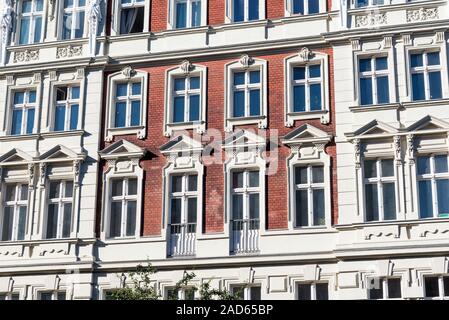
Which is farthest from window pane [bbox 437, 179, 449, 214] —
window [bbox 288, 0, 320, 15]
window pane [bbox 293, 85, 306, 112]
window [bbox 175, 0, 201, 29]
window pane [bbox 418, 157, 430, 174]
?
window [bbox 175, 0, 201, 29]

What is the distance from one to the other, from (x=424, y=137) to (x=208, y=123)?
635cm

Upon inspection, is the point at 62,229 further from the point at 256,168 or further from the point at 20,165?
the point at 256,168

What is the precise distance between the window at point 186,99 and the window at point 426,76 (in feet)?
21.2

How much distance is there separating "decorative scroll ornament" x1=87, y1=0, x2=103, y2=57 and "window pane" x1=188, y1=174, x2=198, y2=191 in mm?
5404

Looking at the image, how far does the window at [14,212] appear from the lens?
24.0 m

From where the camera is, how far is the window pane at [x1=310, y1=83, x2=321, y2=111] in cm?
2281

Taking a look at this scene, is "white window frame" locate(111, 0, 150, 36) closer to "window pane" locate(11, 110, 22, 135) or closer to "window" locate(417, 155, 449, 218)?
"window pane" locate(11, 110, 22, 135)

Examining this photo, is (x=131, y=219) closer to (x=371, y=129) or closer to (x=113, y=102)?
(x=113, y=102)

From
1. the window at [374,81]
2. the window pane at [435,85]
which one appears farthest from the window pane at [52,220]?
the window pane at [435,85]

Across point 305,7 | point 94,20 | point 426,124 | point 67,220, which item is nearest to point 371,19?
point 305,7

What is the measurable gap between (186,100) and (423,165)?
741 centimetres

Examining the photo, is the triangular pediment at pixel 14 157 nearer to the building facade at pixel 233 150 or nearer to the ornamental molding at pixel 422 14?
the building facade at pixel 233 150

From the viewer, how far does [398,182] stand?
21.3 metres
